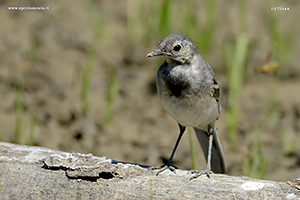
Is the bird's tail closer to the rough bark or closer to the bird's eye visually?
the rough bark

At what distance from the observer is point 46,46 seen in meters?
6.54

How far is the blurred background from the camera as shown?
199 inches

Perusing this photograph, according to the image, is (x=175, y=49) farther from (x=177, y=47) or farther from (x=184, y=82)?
(x=184, y=82)

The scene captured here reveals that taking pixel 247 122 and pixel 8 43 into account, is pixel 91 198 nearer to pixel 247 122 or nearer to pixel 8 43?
pixel 247 122

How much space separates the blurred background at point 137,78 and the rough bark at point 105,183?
3.65ft

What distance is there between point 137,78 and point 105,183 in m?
3.33

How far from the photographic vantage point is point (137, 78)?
6.21 metres

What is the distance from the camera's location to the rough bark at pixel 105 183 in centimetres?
290

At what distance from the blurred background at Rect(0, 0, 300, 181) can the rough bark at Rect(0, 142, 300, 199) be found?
1.11m

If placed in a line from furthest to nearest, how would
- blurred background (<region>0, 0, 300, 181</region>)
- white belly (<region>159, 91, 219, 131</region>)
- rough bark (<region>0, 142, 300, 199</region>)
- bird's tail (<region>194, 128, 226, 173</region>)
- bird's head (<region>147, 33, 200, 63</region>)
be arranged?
blurred background (<region>0, 0, 300, 181</region>), bird's tail (<region>194, 128, 226, 173</region>), white belly (<region>159, 91, 219, 131</region>), bird's head (<region>147, 33, 200, 63</region>), rough bark (<region>0, 142, 300, 199</region>)

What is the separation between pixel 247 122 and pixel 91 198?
323 centimetres

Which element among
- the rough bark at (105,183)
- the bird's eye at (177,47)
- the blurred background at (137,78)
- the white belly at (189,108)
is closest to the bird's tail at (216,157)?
the blurred background at (137,78)

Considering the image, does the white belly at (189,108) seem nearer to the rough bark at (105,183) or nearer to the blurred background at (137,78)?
the rough bark at (105,183)

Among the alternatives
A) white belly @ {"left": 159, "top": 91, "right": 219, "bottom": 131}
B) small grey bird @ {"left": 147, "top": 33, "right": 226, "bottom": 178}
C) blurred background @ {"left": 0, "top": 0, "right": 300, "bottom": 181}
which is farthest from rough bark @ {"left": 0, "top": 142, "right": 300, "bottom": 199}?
blurred background @ {"left": 0, "top": 0, "right": 300, "bottom": 181}
